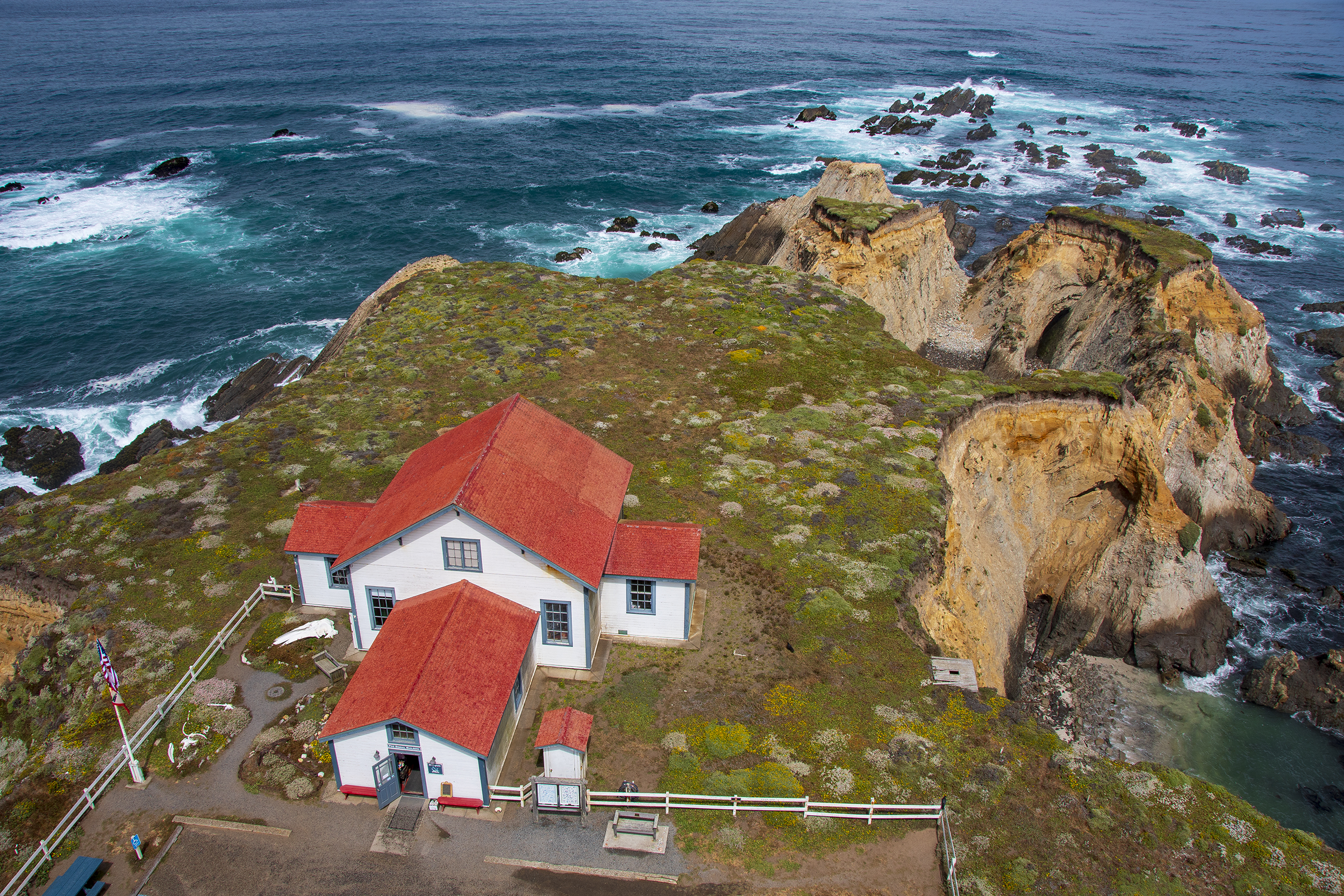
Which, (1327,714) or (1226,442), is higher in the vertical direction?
(1226,442)

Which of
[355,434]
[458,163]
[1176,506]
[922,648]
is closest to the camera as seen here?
[922,648]

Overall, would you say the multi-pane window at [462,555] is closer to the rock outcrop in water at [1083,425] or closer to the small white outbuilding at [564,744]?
the small white outbuilding at [564,744]

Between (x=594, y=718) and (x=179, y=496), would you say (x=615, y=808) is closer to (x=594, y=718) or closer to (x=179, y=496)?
(x=594, y=718)

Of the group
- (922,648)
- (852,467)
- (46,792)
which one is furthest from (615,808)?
(852,467)

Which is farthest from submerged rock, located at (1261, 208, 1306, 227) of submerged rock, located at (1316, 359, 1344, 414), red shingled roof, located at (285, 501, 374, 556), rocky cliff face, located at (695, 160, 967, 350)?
red shingled roof, located at (285, 501, 374, 556)

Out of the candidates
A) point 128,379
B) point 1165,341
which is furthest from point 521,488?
point 128,379

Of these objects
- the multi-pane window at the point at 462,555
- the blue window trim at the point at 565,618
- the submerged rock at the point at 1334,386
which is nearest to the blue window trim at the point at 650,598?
the blue window trim at the point at 565,618
